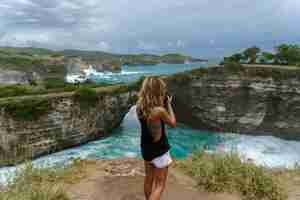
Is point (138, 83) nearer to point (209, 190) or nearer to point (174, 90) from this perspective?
point (174, 90)

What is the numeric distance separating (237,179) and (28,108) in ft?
52.2

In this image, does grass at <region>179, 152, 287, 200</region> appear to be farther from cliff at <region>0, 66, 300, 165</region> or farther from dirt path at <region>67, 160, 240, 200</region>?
cliff at <region>0, 66, 300, 165</region>

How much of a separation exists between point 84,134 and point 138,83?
7.39 m

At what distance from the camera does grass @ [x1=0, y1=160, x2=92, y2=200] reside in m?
4.05

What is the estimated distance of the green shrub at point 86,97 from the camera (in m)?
20.1

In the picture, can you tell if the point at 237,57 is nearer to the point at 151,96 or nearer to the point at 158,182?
the point at 158,182

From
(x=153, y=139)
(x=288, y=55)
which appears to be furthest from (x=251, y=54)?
(x=153, y=139)

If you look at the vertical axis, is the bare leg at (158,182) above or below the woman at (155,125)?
below

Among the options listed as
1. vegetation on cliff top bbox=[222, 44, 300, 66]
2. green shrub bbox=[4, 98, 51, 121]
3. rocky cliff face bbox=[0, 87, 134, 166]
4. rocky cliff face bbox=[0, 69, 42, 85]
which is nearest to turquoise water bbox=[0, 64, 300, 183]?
rocky cliff face bbox=[0, 87, 134, 166]

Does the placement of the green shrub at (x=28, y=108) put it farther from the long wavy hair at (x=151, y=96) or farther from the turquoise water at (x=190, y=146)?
the long wavy hair at (x=151, y=96)

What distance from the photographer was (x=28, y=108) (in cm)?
1752

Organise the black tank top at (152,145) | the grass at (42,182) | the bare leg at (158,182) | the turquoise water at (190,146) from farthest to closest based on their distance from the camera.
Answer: the turquoise water at (190,146)
the grass at (42,182)
the bare leg at (158,182)
the black tank top at (152,145)

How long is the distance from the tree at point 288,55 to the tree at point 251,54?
211cm

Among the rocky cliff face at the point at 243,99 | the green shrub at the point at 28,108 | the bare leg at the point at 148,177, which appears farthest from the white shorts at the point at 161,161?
the rocky cliff face at the point at 243,99
